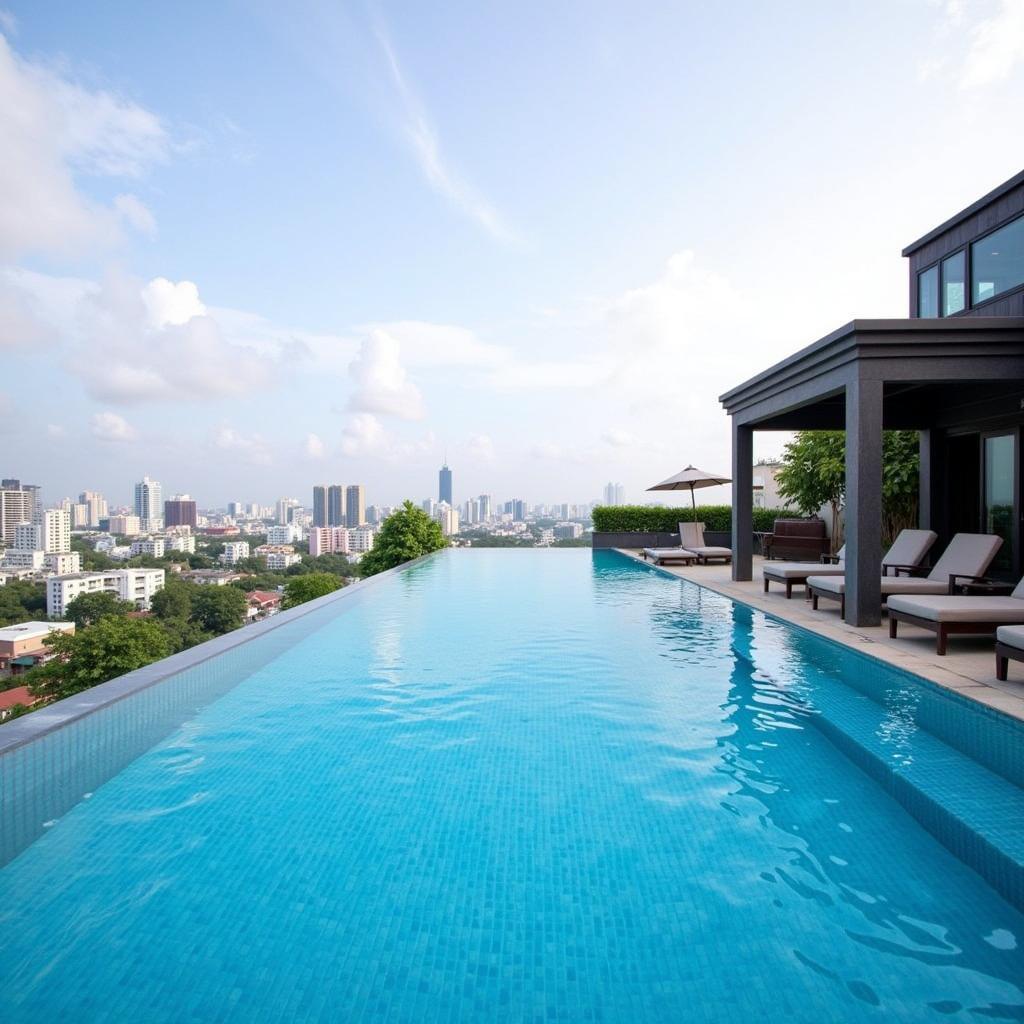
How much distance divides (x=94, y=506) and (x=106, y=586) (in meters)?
61.6

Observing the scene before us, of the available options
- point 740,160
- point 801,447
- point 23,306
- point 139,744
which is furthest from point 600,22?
point 23,306

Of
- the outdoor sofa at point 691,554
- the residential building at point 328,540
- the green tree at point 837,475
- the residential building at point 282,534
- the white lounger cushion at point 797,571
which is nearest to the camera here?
the white lounger cushion at point 797,571

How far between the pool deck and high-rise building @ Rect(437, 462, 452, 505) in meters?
69.6

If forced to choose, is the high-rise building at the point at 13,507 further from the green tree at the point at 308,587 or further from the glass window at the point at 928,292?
the glass window at the point at 928,292

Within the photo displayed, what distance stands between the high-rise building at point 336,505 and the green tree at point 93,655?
5934 centimetres

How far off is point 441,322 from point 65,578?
27686 millimetres

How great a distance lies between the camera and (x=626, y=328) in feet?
76.3

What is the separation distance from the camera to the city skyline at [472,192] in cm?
1363

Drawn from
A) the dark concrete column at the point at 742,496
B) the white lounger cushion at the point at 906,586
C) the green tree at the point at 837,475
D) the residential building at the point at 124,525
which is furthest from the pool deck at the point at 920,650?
the residential building at the point at 124,525

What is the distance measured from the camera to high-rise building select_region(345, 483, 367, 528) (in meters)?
85.9

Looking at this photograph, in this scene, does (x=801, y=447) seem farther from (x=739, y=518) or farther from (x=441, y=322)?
(x=441, y=322)

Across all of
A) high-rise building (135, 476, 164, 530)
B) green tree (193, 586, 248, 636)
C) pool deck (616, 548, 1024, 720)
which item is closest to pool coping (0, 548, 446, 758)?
pool deck (616, 548, 1024, 720)

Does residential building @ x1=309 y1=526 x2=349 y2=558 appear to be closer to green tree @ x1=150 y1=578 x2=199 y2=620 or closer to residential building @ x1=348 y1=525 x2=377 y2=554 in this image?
residential building @ x1=348 y1=525 x2=377 y2=554

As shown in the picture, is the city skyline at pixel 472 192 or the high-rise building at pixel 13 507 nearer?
the city skyline at pixel 472 192
